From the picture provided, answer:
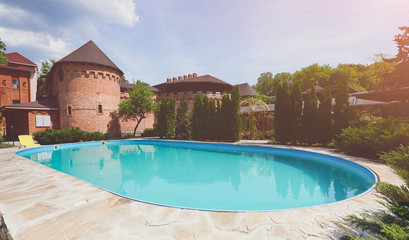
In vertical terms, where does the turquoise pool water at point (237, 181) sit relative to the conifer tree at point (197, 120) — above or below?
below

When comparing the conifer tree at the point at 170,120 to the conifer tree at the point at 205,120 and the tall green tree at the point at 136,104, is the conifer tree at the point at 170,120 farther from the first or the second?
the conifer tree at the point at 205,120

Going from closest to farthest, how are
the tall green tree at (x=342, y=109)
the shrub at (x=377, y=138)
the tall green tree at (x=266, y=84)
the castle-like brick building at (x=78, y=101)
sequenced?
the shrub at (x=377, y=138), the tall green tree at (x=342, y=109), the castle-like brick building at (x=78, y=101), the tall green tree at (x=266, y=84)

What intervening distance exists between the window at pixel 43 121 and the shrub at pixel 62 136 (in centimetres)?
457

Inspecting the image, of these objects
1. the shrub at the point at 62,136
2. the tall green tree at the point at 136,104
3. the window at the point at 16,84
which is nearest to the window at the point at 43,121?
the shrub at the point at 62,136

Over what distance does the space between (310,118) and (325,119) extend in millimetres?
864

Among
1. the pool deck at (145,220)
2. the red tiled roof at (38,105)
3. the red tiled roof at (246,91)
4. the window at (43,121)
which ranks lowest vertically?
the pool deck at (145,220)

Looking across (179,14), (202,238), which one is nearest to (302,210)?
(202,238)

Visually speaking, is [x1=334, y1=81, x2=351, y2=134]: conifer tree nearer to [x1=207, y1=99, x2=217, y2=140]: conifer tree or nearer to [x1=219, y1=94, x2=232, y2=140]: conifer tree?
[x1=219, y1=94, x2=232, y2=140]: conifer tree

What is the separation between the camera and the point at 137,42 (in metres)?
12.3

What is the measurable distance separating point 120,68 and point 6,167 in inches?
799

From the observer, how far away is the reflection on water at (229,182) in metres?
4.86

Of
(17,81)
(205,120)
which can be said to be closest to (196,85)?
(205,120)

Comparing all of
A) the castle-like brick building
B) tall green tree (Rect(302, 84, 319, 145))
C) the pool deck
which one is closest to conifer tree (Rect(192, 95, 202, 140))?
tall green tree (Rect(302, 84, 319, 145))

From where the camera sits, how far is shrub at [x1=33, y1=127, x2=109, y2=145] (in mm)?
15117
